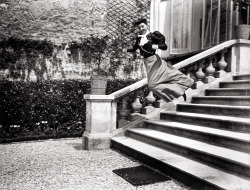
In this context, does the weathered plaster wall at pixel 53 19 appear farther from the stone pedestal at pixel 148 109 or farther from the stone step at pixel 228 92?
the stone step at pixel 228 92

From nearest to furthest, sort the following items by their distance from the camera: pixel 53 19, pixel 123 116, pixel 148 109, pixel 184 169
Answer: pixel 184 169, pixel 123 116, pixel 148 109, pixel 53 19

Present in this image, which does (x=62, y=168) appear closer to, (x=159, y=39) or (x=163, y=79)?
(x=163, y=79)

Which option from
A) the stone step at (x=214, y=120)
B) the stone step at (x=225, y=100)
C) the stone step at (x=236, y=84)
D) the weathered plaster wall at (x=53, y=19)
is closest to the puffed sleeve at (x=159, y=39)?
the stone step at (x=214, y=120)

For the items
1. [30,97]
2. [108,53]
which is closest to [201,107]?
[30,97]

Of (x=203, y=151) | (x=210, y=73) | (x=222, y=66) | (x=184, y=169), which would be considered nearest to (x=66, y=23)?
(x=210, y=73)

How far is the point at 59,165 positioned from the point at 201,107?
2.85 meters

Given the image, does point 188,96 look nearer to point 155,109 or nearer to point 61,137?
point 155,109

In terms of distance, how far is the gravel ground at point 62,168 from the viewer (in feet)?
10.2

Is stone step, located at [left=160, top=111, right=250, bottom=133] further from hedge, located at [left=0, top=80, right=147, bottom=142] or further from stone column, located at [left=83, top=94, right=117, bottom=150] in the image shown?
hedge, located at [left=0, top=80, right=147, bottom=142]

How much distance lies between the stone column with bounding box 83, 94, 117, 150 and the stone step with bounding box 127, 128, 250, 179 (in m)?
0.71

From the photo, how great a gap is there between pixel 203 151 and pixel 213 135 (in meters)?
0.46

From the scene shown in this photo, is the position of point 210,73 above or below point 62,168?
above

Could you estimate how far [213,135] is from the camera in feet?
12.0

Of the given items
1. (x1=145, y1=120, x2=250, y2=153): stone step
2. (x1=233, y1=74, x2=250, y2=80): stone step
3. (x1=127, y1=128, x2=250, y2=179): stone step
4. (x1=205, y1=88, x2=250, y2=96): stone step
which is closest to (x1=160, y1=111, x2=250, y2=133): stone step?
(x1=145, y1=120, x2=250, y2=153): stone step
